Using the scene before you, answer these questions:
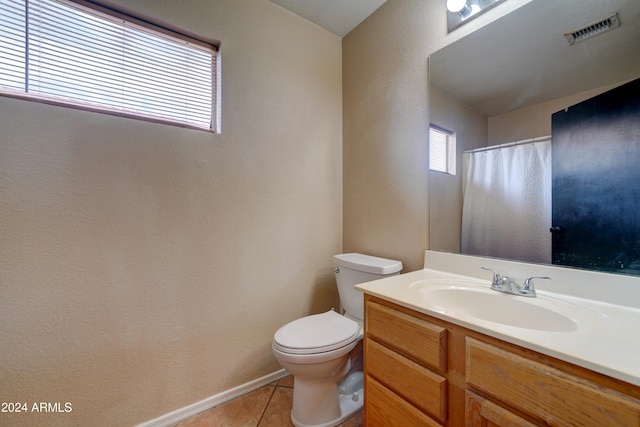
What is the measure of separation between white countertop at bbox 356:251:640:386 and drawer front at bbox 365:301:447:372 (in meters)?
0.05

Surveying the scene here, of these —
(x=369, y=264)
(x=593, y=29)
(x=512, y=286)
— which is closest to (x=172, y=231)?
(x=369, y=264)

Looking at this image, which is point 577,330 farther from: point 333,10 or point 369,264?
point 333,10

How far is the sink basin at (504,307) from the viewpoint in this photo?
795 mm

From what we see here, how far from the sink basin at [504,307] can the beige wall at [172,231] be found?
943 mm

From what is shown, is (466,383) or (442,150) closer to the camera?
(466,383)

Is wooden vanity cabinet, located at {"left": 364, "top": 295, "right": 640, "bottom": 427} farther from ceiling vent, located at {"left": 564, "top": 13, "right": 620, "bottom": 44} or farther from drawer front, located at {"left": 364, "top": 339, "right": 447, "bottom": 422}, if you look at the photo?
ceiling vent, located at {"left": 564, "top": 13, "right": 620, "bottom": 44}

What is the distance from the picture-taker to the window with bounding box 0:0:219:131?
107cm

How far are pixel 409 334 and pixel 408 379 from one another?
0.16 meters

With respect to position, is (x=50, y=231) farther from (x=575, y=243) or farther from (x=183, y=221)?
(x=575, y=243)

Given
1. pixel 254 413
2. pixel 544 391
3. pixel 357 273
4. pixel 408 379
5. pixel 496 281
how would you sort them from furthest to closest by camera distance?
pixel 357 273 < pixel 254 413 < pixel 496 281 < pixel 408 379 < pixel 544 391

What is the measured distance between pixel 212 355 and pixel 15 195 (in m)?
1.18

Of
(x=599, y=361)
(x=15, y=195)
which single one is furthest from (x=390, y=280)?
A: (x=15, y=195)

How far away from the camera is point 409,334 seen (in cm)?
89

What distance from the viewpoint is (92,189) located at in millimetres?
1158
